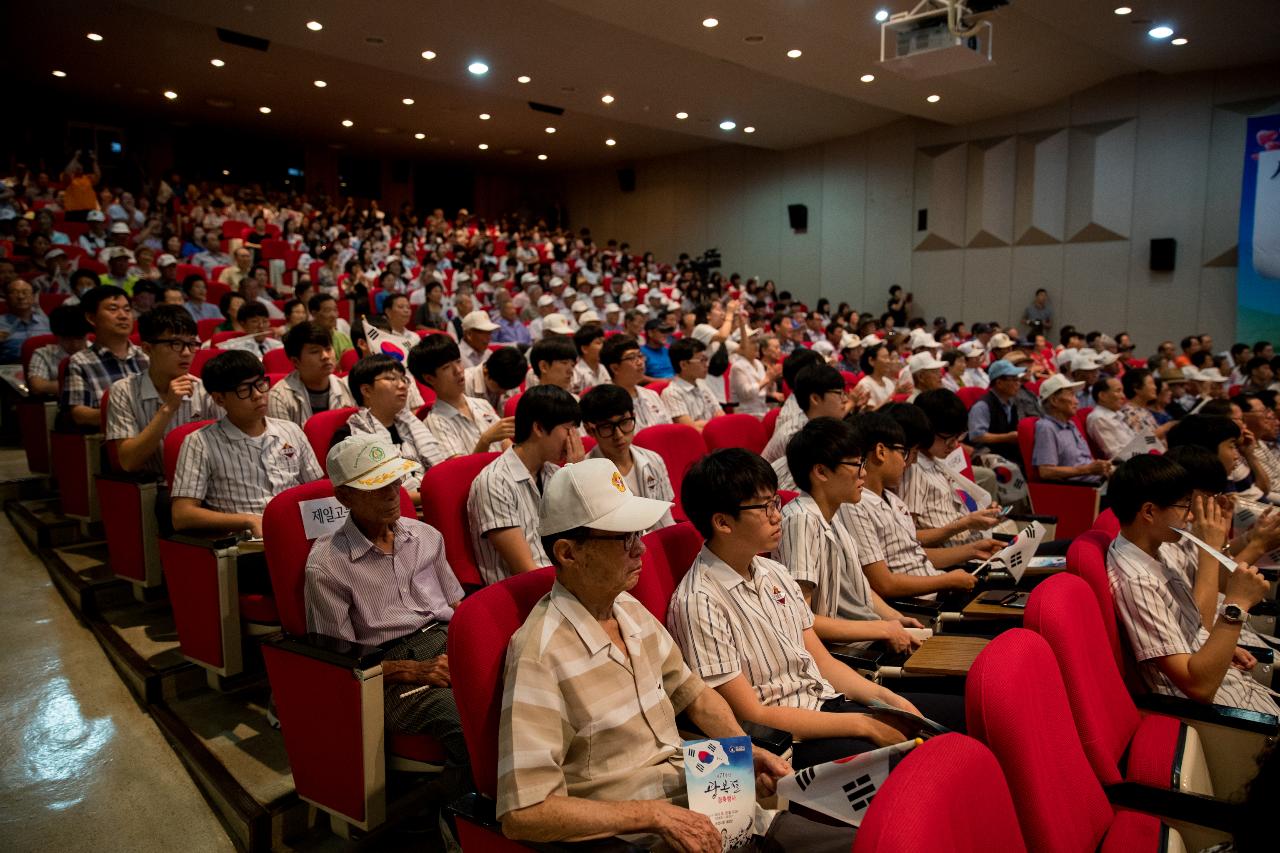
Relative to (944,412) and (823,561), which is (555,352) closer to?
(944,412)

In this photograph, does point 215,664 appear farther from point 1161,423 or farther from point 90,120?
point 90,120

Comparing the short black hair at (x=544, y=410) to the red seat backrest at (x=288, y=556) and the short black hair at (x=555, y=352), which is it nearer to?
the red seat backrest at (x=288, y=556)

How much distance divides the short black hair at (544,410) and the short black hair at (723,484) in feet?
2.60

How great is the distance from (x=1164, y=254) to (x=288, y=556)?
1323cm

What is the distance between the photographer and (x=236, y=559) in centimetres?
249

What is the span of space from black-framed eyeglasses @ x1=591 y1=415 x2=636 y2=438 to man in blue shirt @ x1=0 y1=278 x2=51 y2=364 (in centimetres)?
553

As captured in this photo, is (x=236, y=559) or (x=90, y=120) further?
(x=90, y=120)

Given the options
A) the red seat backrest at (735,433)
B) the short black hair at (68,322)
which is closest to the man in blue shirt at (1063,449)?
the red seat backrest at (735,433)

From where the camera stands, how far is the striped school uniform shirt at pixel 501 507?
243cm

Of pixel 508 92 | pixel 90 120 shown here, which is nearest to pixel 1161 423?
pixel 508 92

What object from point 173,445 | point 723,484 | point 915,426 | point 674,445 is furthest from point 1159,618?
point 173,445

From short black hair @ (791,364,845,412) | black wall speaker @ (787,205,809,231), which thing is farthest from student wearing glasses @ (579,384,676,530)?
black wall speaker @ (787,205,809,231)

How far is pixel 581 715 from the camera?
139 centimetres

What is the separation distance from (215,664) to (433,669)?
103 centimetres
